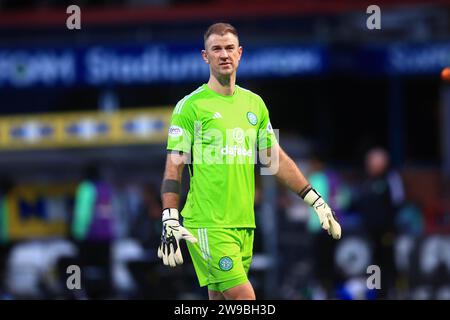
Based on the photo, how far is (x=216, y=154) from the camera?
8.49 meters

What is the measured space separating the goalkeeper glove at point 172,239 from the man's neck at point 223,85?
3.11 ft

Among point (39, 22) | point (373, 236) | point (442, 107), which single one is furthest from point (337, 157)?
point (373, 236)

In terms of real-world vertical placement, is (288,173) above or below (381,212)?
below

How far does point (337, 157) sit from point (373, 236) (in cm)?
842

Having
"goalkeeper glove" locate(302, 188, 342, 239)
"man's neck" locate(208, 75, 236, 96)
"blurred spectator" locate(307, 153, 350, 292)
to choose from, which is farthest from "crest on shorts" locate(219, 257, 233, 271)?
"blurred spectator" locate(307, 153, 350, 292)

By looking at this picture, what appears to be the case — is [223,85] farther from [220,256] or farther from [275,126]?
[275,126]

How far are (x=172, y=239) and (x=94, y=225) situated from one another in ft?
27.9

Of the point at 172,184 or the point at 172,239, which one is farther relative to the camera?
the point at 172,184

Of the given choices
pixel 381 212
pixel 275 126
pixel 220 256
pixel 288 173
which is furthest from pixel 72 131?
pixel 220 256

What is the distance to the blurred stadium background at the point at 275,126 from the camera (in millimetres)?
16250

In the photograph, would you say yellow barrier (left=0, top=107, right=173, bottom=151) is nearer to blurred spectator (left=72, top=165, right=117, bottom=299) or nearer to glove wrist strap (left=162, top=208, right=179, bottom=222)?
blurred spectator (left=72, top=165, right=117, bottom=299)

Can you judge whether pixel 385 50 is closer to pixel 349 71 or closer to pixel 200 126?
pixel 349 71

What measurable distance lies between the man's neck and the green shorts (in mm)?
987
